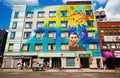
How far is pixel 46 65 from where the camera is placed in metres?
34.2

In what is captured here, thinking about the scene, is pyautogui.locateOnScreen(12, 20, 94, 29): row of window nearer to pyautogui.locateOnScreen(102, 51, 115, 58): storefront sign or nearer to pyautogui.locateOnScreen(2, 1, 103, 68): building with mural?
pyautogui.locateOnScreen(2, 1, 103, 68): building with mural

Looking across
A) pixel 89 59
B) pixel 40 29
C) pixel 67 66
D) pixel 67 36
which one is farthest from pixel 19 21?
pixel 89 59

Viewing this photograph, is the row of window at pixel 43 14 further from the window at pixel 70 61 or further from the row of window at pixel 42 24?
the window at pixel 70 61

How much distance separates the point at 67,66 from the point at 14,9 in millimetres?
22468

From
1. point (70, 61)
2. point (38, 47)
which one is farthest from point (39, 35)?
point (70, 61)

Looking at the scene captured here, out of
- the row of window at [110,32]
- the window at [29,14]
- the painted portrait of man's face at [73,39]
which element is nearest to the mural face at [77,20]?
the painted portrait of man's face at [73,39]

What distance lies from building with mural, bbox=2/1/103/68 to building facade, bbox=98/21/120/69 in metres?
1.39

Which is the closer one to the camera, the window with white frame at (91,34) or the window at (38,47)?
the window at (38,47)

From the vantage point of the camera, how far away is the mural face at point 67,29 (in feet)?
116

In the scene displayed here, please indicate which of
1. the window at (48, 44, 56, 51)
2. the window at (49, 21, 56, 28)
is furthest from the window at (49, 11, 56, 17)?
the window at (48, 44, 56, 51)

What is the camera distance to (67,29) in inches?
1458

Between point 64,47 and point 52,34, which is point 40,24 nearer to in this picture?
point 52,34

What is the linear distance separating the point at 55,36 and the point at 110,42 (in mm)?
14120

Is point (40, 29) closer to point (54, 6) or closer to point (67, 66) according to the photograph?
point (54, 6)
